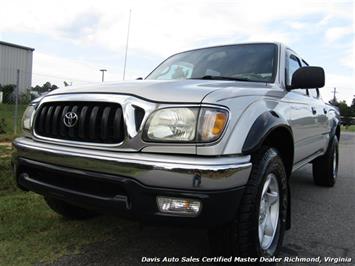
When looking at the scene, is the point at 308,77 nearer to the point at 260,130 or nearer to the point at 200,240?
the point at 260,130

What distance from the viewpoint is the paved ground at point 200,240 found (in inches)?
121

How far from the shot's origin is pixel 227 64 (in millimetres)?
3963

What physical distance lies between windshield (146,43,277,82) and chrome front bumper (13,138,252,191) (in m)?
1.42

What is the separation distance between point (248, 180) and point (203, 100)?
571mm

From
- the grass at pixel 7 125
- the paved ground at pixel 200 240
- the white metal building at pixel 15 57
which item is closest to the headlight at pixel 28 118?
the paved ground at pixel 200 240

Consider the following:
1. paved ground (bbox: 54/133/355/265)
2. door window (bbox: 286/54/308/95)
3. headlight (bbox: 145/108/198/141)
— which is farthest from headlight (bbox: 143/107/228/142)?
door window (bbox: 286/54/308/95)

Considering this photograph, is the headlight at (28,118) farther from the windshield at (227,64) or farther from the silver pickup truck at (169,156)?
the windshield at (227,64)

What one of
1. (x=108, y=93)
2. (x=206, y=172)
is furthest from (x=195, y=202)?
(x=108, y=93)

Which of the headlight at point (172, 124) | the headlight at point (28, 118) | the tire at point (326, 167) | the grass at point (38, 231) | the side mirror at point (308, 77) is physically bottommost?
the grass at point (38, 231)

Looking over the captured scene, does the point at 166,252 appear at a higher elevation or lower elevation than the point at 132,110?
lower

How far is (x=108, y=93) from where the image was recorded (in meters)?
2.60

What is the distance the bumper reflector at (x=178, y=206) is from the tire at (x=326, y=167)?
3.96 metres

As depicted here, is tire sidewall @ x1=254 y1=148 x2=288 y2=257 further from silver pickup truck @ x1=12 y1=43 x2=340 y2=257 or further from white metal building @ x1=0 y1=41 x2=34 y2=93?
white metal building @ x1=0 y1=41 x2=34 y2=93

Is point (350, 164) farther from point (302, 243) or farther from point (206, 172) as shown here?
point (206, 172)
